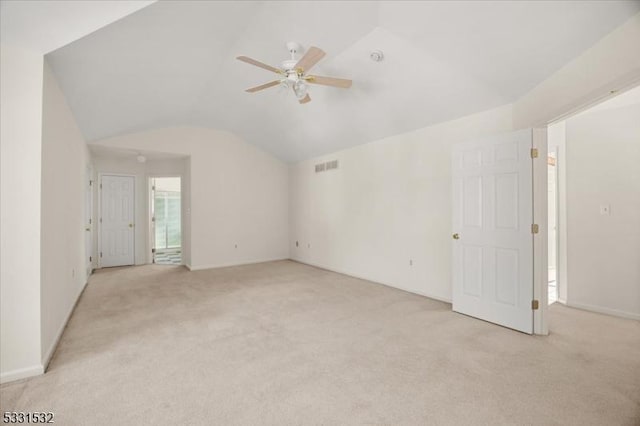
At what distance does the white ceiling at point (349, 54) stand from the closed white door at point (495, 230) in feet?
2.29

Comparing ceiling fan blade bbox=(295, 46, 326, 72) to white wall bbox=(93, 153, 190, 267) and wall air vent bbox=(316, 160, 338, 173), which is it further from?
white wall bbox=(93, 153, 190, 267)

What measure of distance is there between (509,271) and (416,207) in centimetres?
158

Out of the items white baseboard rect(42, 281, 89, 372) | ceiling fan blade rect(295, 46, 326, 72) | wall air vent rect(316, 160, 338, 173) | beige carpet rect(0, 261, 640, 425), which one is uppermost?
ceiling fan blade rect(295, 46, 326, 72)

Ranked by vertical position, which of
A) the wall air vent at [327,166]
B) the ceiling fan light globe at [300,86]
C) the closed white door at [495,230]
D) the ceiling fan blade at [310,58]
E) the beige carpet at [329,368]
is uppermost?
the ceiling fan blade at [310,58]

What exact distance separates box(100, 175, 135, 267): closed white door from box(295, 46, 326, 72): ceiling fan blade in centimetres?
589

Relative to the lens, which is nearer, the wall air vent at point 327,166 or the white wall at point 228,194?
the wall air vent at point 327,166

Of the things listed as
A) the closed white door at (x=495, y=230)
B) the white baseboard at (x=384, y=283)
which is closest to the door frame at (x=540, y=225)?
the closed white door at (x=495, y=230)

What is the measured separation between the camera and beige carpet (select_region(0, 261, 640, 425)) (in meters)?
1.80

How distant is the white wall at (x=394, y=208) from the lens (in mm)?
4023

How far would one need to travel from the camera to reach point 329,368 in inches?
90.8

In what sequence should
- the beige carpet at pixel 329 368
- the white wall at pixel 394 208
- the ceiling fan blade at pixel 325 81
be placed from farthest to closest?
the white wall at pixel 394 208 < the ceiling fan blade at pixel 325 81 < the beige carpet at pixel 329 368

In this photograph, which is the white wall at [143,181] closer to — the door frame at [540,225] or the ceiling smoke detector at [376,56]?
the ceiling smoke detector at [376,56]

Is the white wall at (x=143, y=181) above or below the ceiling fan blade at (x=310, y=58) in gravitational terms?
below

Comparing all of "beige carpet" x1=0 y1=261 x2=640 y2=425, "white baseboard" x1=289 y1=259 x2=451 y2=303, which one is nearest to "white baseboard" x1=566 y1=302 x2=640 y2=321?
"beige carpet" x1=0 y1=261 x2=640 y2=425
